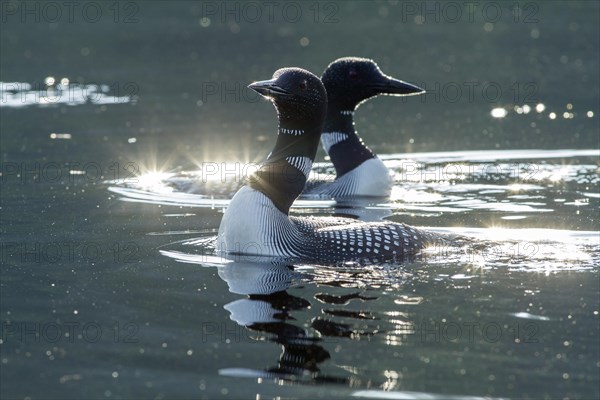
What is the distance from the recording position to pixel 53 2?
81.3 feet

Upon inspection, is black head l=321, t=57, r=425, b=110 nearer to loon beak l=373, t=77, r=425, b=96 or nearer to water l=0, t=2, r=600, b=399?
loon beak l=373, t=77, r=425, b=96

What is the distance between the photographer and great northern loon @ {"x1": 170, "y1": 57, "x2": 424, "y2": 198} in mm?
10109

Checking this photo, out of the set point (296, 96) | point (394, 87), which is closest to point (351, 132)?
point (394, 87)

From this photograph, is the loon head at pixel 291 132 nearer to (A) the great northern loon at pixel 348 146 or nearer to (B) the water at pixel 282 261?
(B) the water at pixel 282 261

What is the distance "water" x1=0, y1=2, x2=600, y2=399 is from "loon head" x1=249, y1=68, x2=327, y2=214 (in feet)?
1.65

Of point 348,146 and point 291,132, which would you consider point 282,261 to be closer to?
point 291,132

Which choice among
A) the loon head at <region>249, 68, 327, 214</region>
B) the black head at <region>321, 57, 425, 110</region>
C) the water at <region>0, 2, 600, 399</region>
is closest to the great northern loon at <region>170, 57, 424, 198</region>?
the black head at <region>321, 57, 425, 110</region>

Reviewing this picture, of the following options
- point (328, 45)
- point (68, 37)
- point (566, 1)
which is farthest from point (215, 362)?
point (566, 1)

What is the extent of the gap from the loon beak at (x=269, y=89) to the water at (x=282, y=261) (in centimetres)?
104

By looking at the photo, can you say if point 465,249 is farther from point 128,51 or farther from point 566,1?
point 566,1

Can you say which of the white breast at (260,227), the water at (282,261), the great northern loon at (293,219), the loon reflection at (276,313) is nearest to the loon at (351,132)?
the water at (282,261)

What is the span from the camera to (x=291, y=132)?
7371mm

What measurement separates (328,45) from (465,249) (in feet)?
44.6

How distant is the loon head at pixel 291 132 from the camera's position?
283 inches
